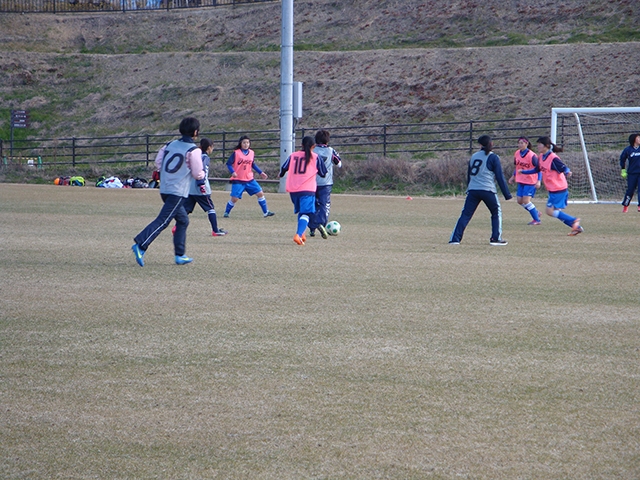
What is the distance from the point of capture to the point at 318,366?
5.29 metres

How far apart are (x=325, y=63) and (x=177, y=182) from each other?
39.5 metres

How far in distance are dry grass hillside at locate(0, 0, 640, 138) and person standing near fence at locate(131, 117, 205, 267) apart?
30.0 meters

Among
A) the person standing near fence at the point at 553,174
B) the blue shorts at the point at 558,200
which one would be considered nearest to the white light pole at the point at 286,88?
the person standing near fence at the point at 553,174

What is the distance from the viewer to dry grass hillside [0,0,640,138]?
40250 millimetres

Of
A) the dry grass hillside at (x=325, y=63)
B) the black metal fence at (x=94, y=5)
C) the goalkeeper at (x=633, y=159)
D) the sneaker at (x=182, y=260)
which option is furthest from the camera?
the black metal fence at (x=94, y=5)

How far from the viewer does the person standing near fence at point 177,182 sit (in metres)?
9.84

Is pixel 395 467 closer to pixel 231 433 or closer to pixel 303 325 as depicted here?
pixel 231 433

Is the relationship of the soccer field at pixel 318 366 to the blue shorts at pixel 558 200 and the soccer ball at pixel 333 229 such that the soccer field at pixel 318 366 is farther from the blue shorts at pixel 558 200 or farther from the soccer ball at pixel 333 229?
the blue shorts at pixel 558 200

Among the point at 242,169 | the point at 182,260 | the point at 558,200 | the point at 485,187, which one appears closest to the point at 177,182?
the point at 182,260

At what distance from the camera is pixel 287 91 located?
2623cm

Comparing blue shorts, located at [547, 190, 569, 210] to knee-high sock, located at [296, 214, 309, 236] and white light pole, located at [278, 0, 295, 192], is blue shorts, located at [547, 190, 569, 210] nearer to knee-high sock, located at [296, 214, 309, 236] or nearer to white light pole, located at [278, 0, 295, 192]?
knee-high sock, located at [296, 214, 309, 236]

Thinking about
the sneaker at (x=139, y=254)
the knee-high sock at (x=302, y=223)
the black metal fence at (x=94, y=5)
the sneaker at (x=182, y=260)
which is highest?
the black metal fence at (x=94, y=5)

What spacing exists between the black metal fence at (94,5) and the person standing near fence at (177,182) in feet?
178

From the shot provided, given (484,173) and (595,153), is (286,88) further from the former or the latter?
(484,173)
